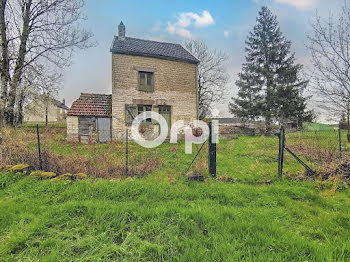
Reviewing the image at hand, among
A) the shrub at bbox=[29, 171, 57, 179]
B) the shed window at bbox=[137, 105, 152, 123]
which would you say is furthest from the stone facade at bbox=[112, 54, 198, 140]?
the shrub at bbox=[29, 171, 57, 179]

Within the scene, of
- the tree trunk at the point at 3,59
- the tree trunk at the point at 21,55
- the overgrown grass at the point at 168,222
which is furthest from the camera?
the tree trunk at the point at 21,55

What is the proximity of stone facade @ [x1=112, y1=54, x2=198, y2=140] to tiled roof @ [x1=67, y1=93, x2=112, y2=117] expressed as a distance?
2.73ft

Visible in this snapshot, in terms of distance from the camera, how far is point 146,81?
12609 mm

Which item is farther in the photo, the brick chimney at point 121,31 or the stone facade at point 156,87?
the brick chimney at point 121,31

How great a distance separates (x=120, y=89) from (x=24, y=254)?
11.2 metres

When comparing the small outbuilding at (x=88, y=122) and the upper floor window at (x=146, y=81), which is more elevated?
the upper floor window at (x=146, y=81)

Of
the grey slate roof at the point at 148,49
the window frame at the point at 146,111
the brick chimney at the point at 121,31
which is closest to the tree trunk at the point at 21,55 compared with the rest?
the grey slate roof at the point at 148,49

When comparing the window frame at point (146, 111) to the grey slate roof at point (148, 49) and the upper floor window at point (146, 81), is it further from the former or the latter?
the grey slate roof at point (148, 49)

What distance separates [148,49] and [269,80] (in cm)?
1495

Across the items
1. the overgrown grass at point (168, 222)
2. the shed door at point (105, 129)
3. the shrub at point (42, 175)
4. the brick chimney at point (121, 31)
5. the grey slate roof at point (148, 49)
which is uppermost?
the brick chimney at point (121, 31)

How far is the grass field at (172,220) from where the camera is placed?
1.96 m

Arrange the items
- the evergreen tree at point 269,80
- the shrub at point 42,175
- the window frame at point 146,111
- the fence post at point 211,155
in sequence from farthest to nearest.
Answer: the evergreen tree at point 269,80, the window frame at point 146,111, the fence post at point 211,155, the shrub at point 42,175

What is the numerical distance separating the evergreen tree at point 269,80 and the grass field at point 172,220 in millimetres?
17292

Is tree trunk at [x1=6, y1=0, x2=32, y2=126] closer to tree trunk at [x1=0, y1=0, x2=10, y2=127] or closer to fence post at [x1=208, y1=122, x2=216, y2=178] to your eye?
tree trunk at [x1=0, y1=0, x2=10, y2=127]
